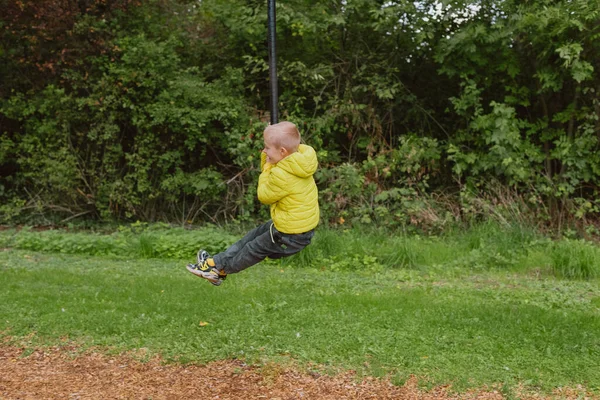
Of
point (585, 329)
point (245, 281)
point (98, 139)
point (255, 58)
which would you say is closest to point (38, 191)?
point (98, 139)

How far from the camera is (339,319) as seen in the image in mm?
6059

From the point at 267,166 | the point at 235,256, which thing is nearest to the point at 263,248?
the point at 235,256

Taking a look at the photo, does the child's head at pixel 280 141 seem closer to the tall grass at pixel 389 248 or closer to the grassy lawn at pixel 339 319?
the grassy lawn at pixel 339 319

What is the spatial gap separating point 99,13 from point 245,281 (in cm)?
634

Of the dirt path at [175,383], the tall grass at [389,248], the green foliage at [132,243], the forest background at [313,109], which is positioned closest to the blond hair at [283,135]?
the dirt path at [175,383]

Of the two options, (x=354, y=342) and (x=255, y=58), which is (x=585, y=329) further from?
(x=255, y=58)

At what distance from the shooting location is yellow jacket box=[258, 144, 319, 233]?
13.4ft

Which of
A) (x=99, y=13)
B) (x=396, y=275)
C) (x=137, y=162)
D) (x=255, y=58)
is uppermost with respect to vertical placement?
(x=99, y=13)

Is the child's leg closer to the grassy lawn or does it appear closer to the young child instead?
the young child

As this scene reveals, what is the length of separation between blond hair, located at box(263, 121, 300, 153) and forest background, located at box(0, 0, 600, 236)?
20.4ft

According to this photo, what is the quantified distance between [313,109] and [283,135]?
790 cm

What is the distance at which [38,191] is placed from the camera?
484 inches

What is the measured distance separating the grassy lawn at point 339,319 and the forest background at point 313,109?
2857mm

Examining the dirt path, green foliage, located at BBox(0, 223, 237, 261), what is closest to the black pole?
the dirt path
